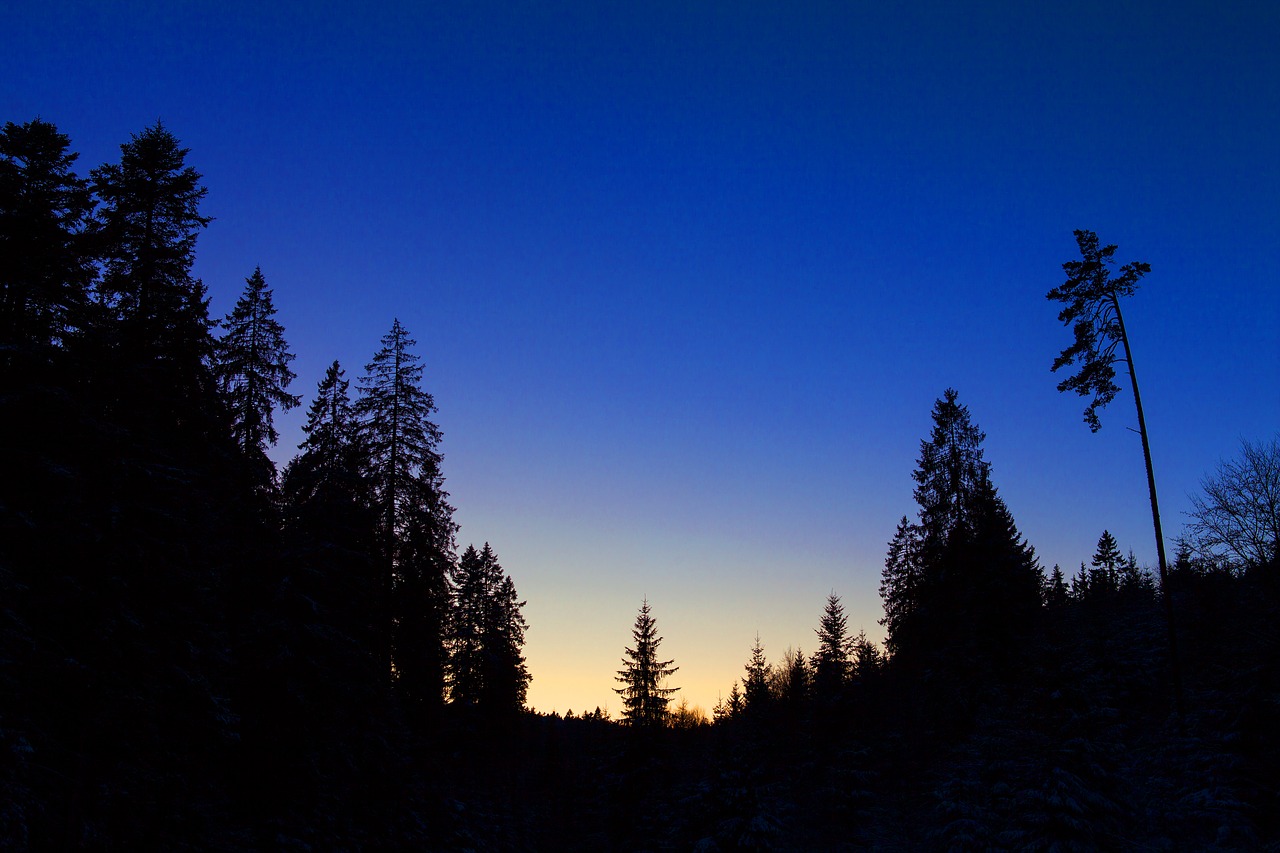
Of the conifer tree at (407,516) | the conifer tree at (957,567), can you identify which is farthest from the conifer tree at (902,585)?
the conifer tree at (407,516)

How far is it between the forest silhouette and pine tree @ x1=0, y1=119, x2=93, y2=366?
0.26 feet

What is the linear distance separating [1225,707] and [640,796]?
2750 centimetres

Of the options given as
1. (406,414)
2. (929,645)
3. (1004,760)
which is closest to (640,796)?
(929,645)

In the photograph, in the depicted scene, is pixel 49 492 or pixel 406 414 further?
pixel 406 414

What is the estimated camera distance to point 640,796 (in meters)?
40.7

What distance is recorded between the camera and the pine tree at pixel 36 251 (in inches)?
711

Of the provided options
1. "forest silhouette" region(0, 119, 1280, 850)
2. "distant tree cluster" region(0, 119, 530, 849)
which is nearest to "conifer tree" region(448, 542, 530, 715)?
"forest silhouette" region(0, 119, 1280, 850)

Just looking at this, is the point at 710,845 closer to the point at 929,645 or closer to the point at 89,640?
the point at 929,645

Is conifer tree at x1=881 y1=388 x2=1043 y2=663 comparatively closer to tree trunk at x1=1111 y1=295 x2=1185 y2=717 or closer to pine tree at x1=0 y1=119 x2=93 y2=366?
tree trunk at x1=1111 y1=295 x2=1185 y2=717

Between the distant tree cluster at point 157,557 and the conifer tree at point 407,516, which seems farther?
the conifer tree at point 407,516

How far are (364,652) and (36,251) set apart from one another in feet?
48.1

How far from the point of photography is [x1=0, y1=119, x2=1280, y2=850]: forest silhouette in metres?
15.8

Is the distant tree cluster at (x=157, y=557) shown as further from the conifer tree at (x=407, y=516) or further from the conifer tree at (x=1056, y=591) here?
the conifer tree at (x=1056, y=591)

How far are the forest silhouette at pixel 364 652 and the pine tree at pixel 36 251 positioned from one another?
0.08m
